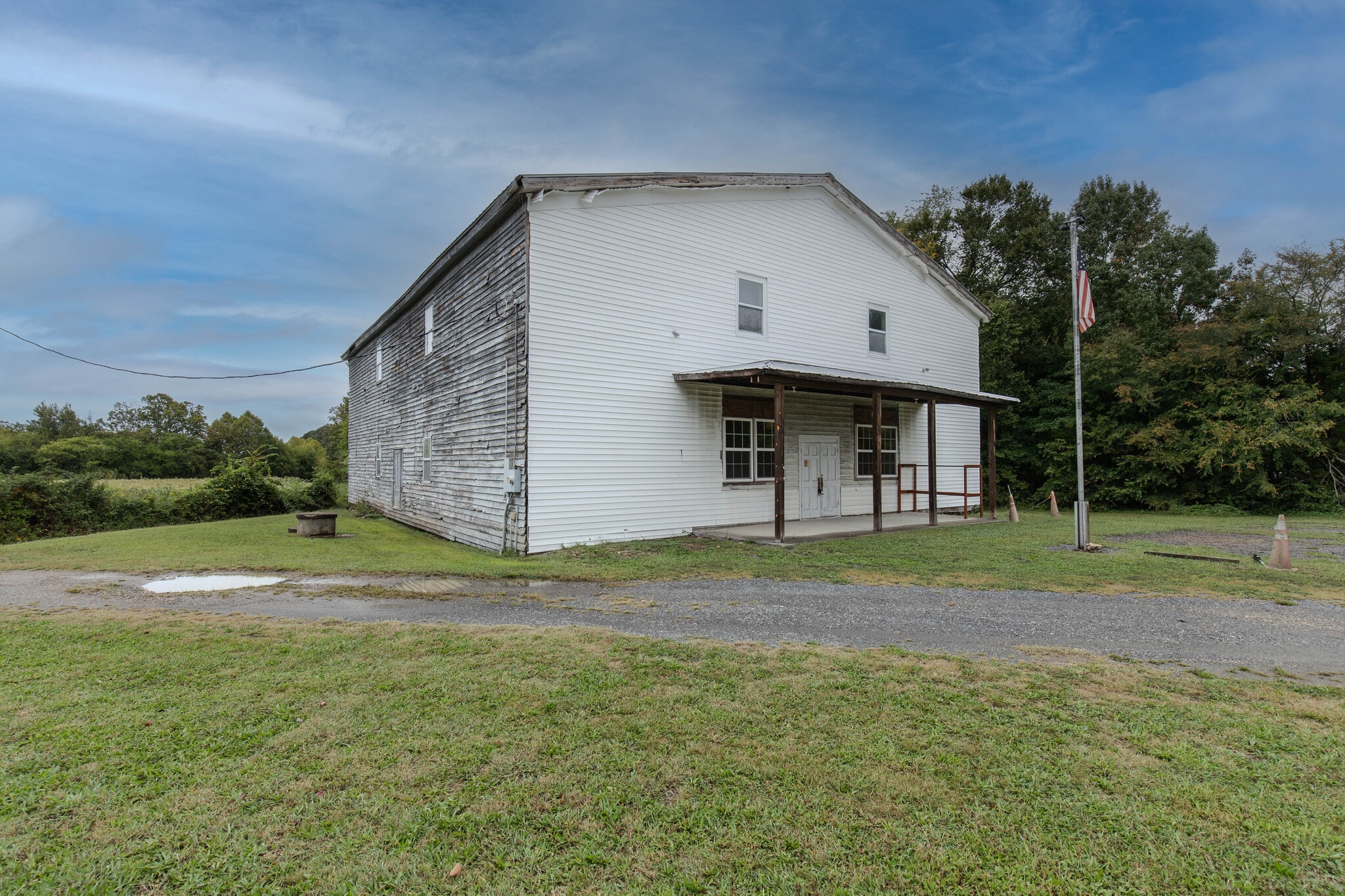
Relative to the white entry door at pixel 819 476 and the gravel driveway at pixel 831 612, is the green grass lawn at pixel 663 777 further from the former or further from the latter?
the white entry door at pixel 819 476

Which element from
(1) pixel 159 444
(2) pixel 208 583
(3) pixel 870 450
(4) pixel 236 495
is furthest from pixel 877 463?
(1) pixel 159 444

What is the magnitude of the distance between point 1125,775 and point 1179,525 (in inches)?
652

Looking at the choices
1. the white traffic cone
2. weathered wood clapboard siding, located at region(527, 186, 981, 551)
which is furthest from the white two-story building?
the white traffic cone

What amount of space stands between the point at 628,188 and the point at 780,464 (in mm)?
6285

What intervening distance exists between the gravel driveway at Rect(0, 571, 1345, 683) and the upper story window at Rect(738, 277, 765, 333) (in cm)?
764

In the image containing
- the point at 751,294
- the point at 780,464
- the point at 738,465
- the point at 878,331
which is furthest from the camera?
the point at 878,331

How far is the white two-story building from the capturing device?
1131 cm

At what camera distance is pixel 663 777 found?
119 inches

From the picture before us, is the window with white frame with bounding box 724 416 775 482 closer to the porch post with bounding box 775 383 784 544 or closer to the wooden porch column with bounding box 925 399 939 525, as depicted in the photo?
the porch post with bounding box 775 383 784 544

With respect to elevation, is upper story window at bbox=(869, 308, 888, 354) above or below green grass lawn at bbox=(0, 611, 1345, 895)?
above

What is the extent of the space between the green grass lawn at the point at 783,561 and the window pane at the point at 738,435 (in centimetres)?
277

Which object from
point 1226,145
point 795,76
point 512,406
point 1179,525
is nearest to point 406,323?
point 512,406

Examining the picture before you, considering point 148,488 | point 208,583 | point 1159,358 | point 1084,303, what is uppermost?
point 1159,358

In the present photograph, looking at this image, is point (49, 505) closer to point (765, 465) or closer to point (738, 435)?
point (738, 435)
